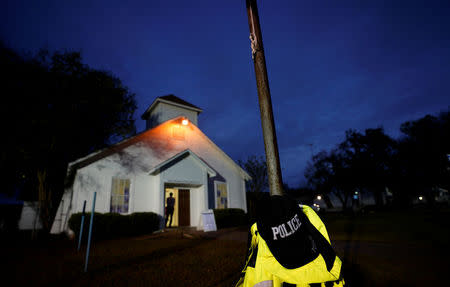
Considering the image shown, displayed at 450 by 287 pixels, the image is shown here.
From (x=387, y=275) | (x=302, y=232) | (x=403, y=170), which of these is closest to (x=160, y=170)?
(x=387, y=275)

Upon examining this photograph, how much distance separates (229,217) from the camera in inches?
540

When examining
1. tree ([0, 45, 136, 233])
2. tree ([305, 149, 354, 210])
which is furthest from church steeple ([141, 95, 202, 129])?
tree ([305, 149, 354, 210])

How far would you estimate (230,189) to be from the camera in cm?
1588

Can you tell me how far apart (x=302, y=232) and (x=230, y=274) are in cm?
332

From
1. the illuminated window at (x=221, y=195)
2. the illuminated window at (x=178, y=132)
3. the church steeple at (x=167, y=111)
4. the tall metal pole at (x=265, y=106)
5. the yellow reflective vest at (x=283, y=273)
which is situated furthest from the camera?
the church steeple at (x=167, y=111)

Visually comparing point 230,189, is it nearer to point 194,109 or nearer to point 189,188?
point 189,188

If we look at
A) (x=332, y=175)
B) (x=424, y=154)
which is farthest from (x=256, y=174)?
(x=424, y=154)

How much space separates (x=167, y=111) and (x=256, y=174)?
16752mm

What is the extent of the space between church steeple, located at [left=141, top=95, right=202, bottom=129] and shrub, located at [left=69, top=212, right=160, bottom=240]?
7169mm

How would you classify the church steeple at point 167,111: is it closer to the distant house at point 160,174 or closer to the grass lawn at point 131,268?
the distant house at point 160,174

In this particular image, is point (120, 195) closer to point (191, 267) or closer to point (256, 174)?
point (191, 267)

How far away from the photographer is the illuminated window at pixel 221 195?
14.9 m

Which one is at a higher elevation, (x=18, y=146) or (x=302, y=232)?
(x=18, y=146)

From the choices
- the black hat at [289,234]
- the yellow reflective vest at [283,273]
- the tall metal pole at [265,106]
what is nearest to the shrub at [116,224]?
the tall metal pole at [265,106]
